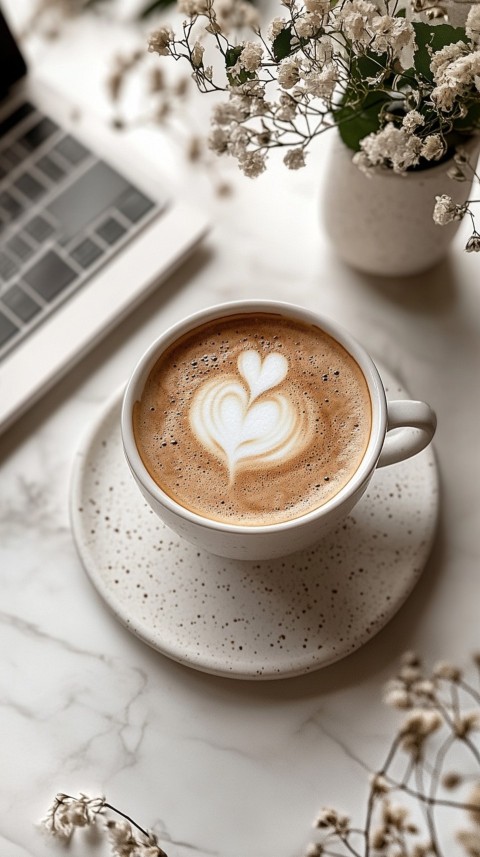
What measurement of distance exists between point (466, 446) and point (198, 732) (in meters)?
0.37

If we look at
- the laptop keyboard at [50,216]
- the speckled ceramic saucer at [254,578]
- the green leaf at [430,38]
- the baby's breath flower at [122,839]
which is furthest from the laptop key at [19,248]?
the baby's breath flower at [122,839]

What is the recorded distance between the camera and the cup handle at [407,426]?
0.69 metres

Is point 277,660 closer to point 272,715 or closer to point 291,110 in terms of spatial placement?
point 272,715

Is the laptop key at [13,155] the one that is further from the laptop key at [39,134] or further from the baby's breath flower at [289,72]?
the baby's breath flower at [289,72]

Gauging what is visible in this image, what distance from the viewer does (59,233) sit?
916 mm

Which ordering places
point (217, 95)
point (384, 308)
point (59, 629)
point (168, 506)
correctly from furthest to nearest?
1. point (217, 95)
2. point (384, 308)
3. point (59, 629)
4. point (168, 506)

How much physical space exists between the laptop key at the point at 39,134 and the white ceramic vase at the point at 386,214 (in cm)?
33

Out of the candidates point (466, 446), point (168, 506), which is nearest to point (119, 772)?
point (168, 506)

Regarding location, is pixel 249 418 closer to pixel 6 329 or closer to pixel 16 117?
pixel 6 329

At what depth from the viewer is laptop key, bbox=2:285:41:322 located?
877 millimetres

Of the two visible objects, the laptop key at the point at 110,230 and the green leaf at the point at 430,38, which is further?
the laptop key at the point at 110,230

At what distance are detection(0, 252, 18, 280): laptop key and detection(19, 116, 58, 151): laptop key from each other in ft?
0.47

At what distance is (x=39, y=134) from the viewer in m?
0.97

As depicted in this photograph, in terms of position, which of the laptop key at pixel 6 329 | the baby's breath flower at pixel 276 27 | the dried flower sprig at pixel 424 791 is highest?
the baby's breath flower at pixel 276 27
